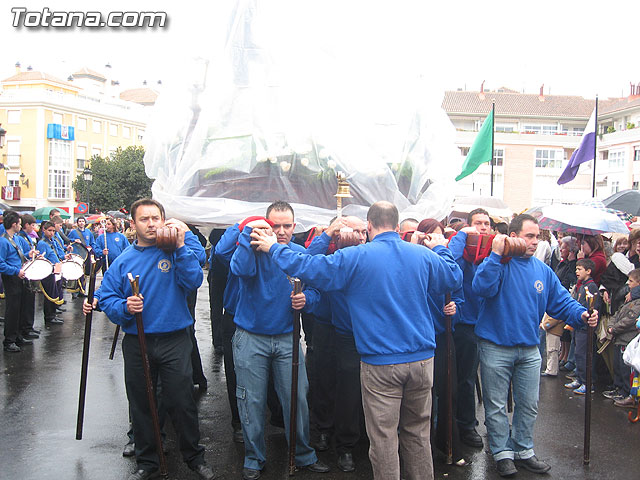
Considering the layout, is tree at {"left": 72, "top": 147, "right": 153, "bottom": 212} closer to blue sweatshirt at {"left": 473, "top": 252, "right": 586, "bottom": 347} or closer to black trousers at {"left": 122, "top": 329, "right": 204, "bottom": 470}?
black trousers at {"left": 122, "top": 329, "right": 204, "bottom": 470}

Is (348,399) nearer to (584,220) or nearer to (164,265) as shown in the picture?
(164,265)

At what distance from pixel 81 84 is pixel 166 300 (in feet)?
218

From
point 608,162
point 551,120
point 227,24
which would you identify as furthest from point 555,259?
point 551,120

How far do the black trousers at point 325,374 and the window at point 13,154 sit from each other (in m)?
53.3

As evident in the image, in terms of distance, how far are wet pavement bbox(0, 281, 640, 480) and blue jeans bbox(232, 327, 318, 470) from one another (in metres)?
0.25

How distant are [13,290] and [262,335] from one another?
585 cm

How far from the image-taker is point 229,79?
646 centimetres

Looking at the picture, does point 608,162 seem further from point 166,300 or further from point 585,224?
point 166,300

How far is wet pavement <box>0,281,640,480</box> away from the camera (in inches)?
184

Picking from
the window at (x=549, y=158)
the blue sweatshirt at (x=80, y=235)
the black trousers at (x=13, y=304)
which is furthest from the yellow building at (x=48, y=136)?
the black trousers at (x=13, y=304)

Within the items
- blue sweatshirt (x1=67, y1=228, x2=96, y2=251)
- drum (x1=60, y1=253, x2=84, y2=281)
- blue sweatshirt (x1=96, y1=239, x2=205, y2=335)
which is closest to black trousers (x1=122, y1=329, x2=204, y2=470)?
blue sweatshirt (x1=96, y1=239, x2=205, y2=335)

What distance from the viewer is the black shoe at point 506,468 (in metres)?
4.63

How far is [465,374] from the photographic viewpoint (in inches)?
213

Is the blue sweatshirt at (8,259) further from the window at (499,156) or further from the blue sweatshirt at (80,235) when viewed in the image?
the window at (499,156)
